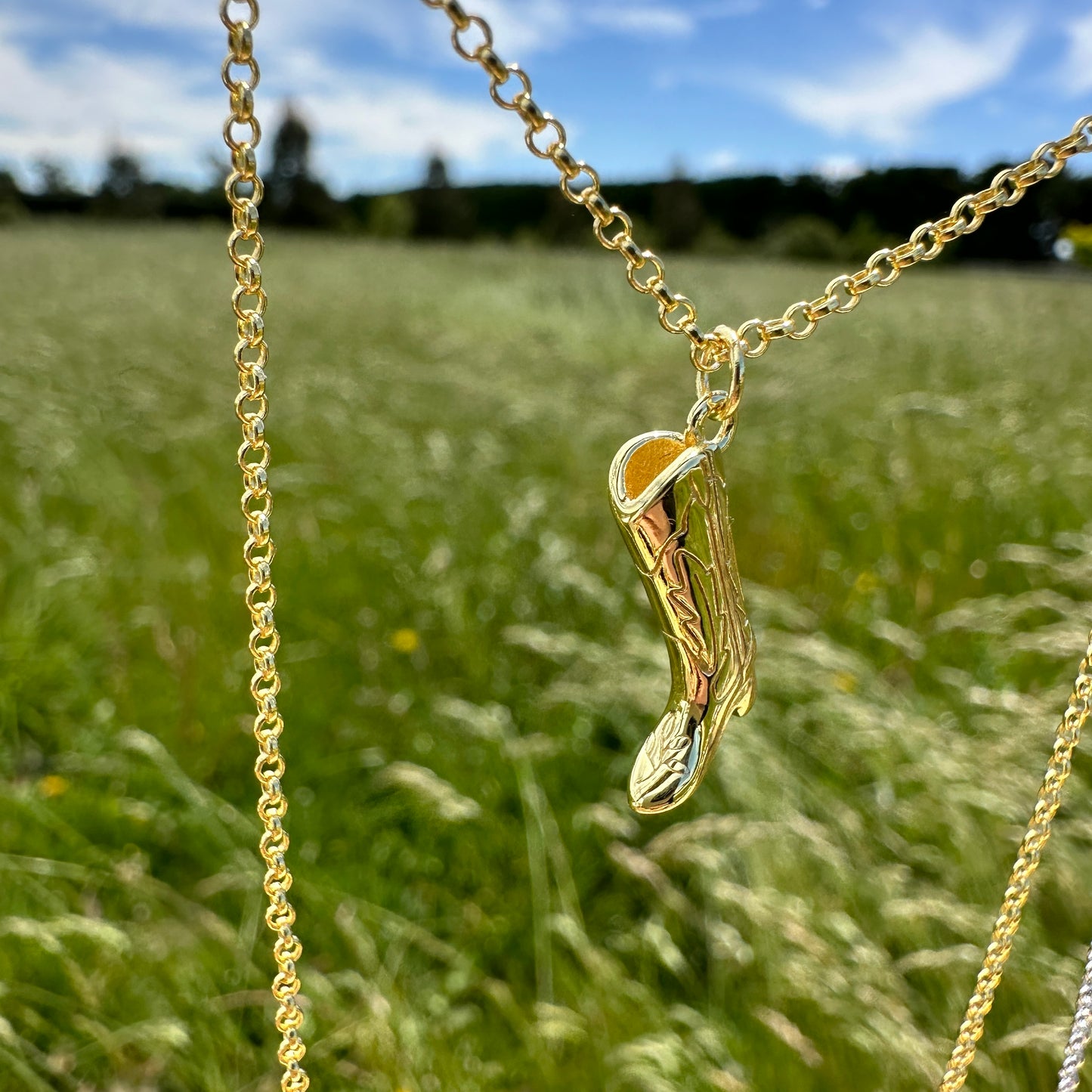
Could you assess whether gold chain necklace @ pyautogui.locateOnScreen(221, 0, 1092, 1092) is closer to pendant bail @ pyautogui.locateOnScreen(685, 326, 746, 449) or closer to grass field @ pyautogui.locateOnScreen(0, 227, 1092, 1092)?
pendant bail @ pyautogui.locateOnScreen(685, 326, 746, 449)

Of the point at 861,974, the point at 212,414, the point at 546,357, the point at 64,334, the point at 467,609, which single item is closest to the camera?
the point at 861,974

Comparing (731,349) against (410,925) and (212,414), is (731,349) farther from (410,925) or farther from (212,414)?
(212,414)

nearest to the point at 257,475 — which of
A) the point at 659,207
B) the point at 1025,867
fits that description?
the point at 1025,867

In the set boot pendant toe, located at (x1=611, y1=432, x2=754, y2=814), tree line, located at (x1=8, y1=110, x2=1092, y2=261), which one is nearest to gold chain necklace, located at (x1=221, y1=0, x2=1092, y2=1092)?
boot pendant toe, located at (x1=611, y1=432, x2=754, y2=814)

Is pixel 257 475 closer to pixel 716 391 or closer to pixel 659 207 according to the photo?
pixel 716 391

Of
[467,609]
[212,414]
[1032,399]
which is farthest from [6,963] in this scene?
[1032,399]

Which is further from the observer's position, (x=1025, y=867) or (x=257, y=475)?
(x=1025, y=867)
